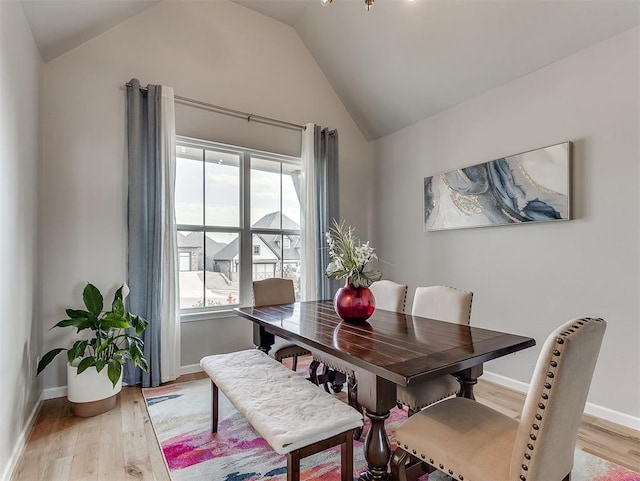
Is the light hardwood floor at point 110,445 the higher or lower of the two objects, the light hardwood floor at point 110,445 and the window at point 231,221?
the lower

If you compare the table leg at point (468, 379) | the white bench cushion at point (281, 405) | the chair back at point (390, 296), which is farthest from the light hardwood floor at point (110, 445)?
the chair back at point (390, 296)

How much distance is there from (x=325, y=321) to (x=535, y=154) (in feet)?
7.41

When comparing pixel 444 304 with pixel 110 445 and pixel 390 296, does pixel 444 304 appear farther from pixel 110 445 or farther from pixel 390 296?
pixel 110 445

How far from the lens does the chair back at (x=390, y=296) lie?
8.89 ft

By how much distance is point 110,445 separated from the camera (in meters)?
2.13

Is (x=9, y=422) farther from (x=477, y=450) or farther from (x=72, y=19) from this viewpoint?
(x=72, y=19)

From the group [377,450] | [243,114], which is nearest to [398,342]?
[377,450]

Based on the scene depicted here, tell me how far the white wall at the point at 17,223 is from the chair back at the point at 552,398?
7.91 ft

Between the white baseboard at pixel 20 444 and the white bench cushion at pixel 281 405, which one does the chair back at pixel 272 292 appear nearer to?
the white bench cushion at pixel 281 405

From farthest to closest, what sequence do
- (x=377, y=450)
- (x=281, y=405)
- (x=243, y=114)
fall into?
(x=243, y=114) < (x=281, y=405) < (x=377, y=450)

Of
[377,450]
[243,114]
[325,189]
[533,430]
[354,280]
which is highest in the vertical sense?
[243,114]

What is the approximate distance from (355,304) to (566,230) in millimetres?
1887

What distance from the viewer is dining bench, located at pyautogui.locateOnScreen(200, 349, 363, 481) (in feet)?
4.63

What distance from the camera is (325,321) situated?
2.27m
